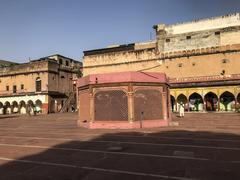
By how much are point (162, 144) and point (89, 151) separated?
3.63m

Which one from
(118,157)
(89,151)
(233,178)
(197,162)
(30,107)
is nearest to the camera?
(233,178)

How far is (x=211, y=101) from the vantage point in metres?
38.6

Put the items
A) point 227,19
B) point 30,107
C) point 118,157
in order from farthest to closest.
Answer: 1. point 30,107
2. point 227,19
3. point 118,157

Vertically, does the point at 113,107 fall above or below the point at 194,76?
below

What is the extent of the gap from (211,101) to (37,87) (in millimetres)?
30865

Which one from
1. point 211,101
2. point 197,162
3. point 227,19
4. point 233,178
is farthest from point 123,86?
point 227,19

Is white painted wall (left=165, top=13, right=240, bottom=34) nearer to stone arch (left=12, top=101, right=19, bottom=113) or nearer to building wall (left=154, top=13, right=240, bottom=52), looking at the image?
building wall (left=154, top=13, right=240, bottom=52)

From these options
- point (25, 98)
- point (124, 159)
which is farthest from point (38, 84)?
point (124, 159)

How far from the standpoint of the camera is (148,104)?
20.7 metres

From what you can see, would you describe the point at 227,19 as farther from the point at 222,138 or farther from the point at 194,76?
the point at 222,138

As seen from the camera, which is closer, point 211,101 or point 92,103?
point 92,103

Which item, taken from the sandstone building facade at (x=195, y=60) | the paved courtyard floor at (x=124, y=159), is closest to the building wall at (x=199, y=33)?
the sandstone building facade at (x=195, y=60)

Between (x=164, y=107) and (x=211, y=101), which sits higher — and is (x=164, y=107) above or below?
below

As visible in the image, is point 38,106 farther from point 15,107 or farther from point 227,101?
point 227,101
